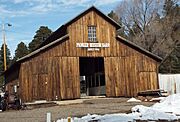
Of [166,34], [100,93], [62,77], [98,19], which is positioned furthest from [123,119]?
[166,34]

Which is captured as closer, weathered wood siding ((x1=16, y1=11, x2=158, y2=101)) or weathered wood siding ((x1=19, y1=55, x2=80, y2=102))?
weathered wood siding ((x1=19, y1=55, x2=80, y2=102))

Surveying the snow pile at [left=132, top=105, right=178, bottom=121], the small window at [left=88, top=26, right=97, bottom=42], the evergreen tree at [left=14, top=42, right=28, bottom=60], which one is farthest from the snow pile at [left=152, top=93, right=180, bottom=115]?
the evergreen tree at [left=14, top=42, right=28, bottom=60]

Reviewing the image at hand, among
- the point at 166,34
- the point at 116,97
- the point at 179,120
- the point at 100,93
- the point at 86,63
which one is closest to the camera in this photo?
the point at 179,120

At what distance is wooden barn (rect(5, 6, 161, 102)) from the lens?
3256 centimetres

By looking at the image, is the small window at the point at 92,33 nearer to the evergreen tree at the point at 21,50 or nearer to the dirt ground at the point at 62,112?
the dirt ground at the point at 62,112

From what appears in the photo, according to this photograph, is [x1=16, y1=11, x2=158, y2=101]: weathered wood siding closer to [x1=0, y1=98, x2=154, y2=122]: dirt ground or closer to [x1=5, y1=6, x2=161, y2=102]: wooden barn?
[x1=5, y1=6, x2=161, y2=102]: wooden barn

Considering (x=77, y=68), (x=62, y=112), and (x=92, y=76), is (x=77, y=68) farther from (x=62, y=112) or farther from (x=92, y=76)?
(x=62, y=112)

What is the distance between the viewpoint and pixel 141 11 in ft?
213

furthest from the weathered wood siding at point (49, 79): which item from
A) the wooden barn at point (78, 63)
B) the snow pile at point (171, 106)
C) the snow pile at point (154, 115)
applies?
the snow pile at point (154, 115)

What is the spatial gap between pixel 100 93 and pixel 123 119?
25378 millimetres

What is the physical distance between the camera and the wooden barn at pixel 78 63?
32562mm

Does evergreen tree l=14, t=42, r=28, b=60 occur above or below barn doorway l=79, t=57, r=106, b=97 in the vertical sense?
above

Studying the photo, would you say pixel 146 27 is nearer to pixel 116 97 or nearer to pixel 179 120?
pixel 116 97

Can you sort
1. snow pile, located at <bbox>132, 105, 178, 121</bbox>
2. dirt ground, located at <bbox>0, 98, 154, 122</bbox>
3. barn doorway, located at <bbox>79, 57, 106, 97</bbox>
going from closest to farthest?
1. snow pile, located at <bbox>132, 105, 178, 121</bbox>
2. dirt ground, located at <bbox>0, 98, 154, 122</bbox>
3. barn doorway, located at <bbox>79, 57, 106, 97</bbox>
